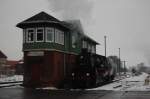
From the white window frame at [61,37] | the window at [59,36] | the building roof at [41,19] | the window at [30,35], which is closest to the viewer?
the building roof at [41,19]

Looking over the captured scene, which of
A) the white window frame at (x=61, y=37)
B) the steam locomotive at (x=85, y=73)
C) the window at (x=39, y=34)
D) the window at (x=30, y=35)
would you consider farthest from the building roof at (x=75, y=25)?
the steam locomotive at (x=85, y=73)

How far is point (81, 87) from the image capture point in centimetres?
3269

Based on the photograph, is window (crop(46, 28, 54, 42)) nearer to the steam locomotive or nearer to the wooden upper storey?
the wooden upper storey

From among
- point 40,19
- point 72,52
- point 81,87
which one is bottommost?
point 81,87

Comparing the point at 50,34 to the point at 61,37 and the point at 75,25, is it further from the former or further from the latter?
the point at 75,25

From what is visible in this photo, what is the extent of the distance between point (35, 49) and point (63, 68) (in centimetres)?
422

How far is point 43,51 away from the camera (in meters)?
34.2

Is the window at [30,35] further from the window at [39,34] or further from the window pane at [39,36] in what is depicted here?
the window pane at [39,36]

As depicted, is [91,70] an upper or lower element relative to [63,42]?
lower

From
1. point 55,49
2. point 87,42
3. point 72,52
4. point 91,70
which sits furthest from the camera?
point 87,42

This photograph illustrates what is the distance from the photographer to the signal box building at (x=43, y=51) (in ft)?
112

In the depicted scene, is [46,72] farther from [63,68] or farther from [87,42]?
[87,42]

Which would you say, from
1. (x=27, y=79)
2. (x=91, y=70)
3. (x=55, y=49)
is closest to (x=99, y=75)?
(x=91, y=70)

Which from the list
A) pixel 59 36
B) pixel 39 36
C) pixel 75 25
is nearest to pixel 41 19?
pixel 39 36
